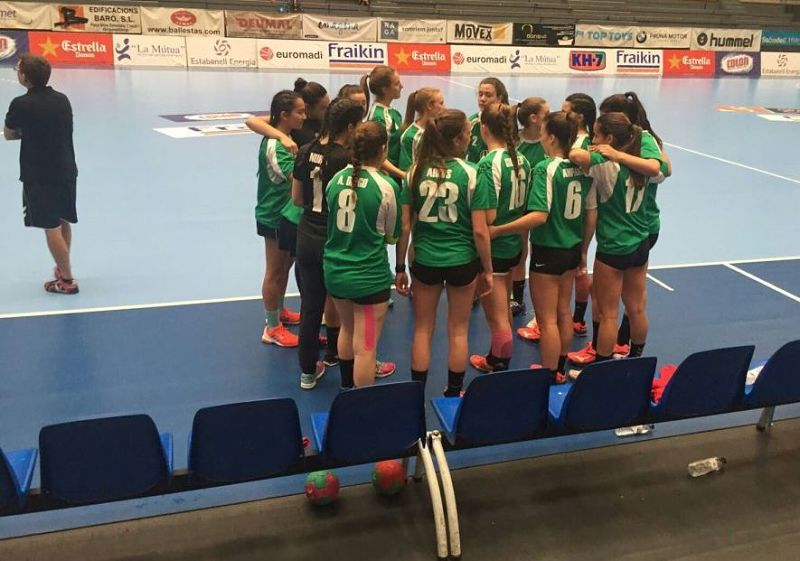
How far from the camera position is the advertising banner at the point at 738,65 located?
2306 centimetres

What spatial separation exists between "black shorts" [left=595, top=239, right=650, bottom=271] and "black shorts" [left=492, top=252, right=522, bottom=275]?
0.47 m

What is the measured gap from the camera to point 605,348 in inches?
160

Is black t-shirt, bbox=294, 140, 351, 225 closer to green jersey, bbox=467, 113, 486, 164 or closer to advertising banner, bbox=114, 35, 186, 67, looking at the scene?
green jersey, bbox=467, 113, 486, 164

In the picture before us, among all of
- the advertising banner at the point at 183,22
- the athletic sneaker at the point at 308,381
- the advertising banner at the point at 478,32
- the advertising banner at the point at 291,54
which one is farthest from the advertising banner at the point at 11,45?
the athletic sneaker at the point at 308,381

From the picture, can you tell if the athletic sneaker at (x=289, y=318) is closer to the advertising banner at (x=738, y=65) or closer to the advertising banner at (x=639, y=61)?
the advertising banner at (x=639, y=61)

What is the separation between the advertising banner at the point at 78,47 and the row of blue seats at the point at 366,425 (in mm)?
18053

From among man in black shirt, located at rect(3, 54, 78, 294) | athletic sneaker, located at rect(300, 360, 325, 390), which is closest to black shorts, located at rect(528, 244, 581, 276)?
athletic sneaker, located at rect(300, 360, 325, 390)

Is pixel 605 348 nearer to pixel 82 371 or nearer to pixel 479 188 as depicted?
pixel 479 188

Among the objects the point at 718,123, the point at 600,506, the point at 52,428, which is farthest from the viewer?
the point at 718,123

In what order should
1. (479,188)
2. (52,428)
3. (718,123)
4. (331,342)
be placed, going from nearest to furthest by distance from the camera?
1. (52,428)
2. (479,188)
3. (331,342)
4. (718,123)

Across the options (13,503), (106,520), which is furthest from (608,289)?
(13,503)

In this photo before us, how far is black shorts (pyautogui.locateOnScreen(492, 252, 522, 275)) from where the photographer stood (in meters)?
3.90

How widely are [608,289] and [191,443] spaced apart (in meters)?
2.40

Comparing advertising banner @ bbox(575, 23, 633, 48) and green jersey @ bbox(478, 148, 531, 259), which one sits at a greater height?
advertising banner @ bbox(575, 23, 633, 48)
